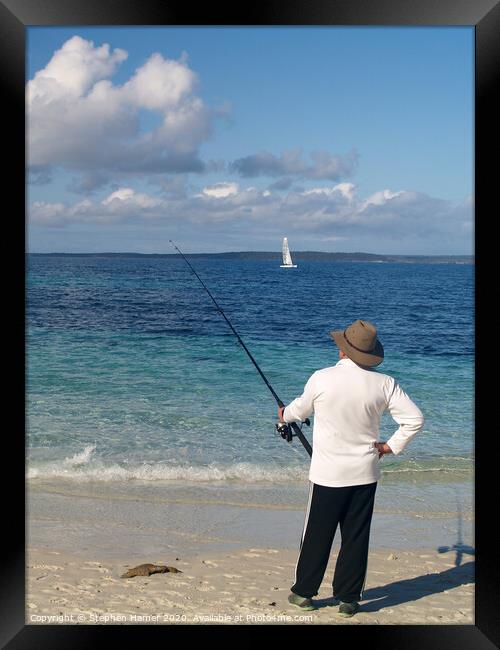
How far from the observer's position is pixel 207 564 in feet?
13.1

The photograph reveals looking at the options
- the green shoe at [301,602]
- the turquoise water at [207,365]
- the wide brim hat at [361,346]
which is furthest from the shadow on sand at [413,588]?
the turquoise water at [207,365]

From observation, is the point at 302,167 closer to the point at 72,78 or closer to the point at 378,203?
the point at 378,203

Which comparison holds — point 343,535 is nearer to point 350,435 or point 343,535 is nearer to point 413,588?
point 350,435

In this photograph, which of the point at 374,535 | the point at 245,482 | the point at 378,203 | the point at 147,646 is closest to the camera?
the point at 147,646

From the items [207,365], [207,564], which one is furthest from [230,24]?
[207,365]

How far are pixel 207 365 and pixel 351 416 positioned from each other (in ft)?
43.2

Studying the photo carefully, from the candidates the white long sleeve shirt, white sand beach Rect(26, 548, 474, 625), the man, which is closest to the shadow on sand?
white sand beach Rect(26, 548, 474, 625)

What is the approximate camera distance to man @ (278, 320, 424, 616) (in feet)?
9.22

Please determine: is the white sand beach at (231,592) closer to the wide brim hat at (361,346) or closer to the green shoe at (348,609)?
the green shoe at (348,609)

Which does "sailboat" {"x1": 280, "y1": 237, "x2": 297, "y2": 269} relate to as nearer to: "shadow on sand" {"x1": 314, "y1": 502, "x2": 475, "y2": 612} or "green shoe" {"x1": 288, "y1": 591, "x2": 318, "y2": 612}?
"shadow on sand" {"x1": 314, "y1": 502, "x2": 475, "y2": 612}

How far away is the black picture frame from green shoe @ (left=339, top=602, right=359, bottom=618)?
0.18 m

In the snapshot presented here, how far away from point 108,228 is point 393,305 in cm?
1557

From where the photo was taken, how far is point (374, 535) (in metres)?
4.68
